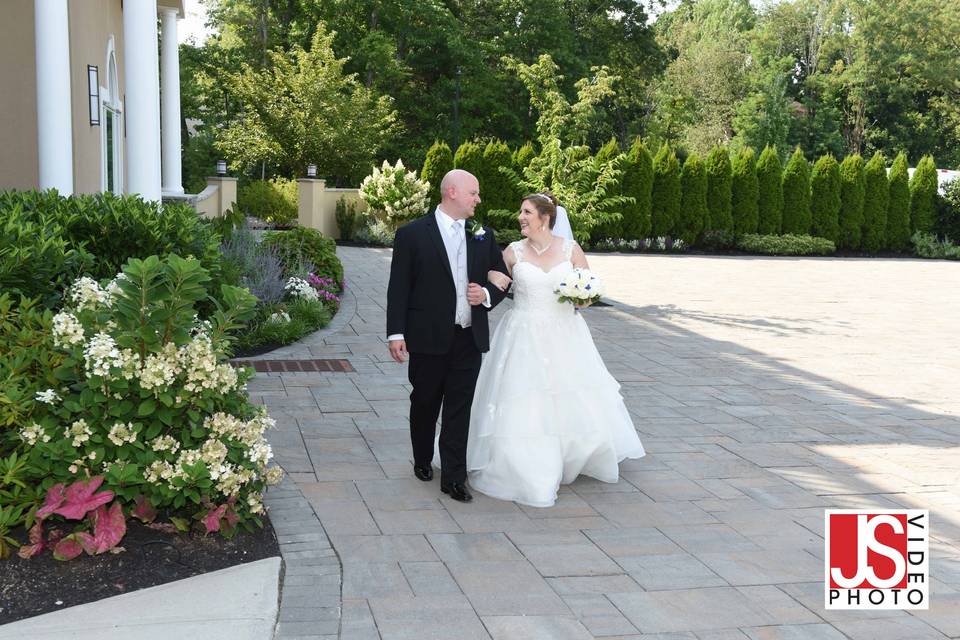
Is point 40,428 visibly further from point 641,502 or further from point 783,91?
point 783,91

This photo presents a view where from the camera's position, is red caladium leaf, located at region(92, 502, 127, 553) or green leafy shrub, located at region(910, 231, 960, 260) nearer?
red caladium leaf, located at region(92, 502, 127, 553)

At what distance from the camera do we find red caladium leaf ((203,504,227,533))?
4801 millimetres

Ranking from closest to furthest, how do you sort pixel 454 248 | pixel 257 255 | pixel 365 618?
pixel 365 618, pixel 454 248, pixel 257 255

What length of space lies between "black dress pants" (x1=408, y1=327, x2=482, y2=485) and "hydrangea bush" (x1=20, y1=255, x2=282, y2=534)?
3.59 ft

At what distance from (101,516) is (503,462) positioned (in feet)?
7.46

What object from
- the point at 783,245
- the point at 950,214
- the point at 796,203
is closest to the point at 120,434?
the point at 783,245

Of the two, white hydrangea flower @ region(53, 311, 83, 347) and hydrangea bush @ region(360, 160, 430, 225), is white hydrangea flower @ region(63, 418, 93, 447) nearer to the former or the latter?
white hydrangea flower @ region(53, 311, 83, 347)

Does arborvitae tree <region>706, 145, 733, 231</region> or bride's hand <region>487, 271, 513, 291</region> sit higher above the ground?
arborvitae tree <region>706, 145, 733, 231</region>

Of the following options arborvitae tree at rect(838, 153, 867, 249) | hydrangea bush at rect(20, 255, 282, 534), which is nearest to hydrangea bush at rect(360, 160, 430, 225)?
arborvitae tree at rect(838, 153, 867, 249)

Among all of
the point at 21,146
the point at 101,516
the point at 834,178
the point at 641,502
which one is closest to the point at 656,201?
the point at 834,178

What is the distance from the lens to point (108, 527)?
4637mm

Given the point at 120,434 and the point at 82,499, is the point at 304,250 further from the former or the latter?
the point at 82,499

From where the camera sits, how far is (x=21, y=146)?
10359 millimetres

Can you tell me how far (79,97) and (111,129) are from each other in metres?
3.68
